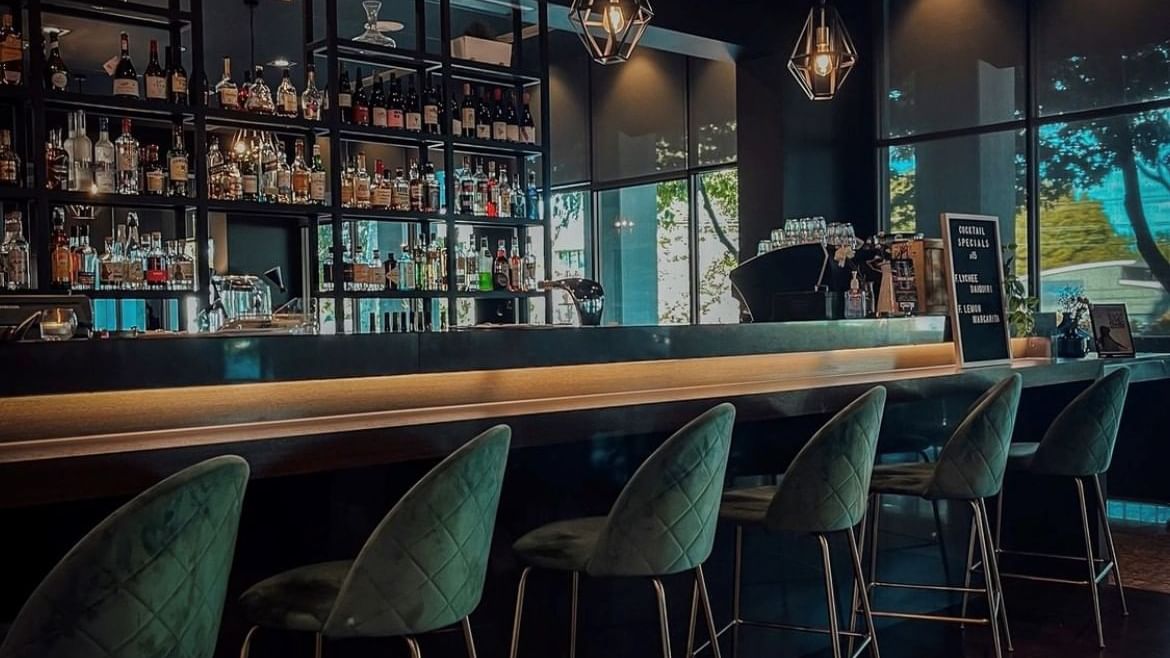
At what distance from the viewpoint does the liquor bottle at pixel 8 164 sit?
432 cm

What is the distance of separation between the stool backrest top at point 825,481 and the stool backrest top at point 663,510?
1.33 feet

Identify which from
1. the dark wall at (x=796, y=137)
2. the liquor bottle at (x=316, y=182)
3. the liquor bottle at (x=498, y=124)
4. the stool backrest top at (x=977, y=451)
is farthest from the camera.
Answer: the dark wall at (x=796, y=137)

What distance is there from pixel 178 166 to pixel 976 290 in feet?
11.2

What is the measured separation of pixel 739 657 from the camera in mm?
3404

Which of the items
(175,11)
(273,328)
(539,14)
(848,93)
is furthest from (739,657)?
(848,93)

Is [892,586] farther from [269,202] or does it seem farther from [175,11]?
[175,11]

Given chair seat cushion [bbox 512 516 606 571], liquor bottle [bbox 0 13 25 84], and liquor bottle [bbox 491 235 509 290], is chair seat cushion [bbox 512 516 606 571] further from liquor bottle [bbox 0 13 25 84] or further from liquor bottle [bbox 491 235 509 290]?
liquor bottle [bbox 491 235 509 290]

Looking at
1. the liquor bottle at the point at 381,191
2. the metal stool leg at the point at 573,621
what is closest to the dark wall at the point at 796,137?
the liquor bottle at the point at 381,191

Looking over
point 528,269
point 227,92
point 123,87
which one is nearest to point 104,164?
point 123,87

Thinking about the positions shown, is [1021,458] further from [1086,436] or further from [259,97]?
[259,97]

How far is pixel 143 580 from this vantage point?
5.30 ft

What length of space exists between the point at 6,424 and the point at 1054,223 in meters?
A: 6.37

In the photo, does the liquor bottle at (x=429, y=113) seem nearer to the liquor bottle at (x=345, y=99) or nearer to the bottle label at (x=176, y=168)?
the liquor bottle at (x=345, y=99)

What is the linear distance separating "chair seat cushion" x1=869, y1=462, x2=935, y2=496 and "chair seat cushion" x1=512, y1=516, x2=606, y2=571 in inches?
42.4
